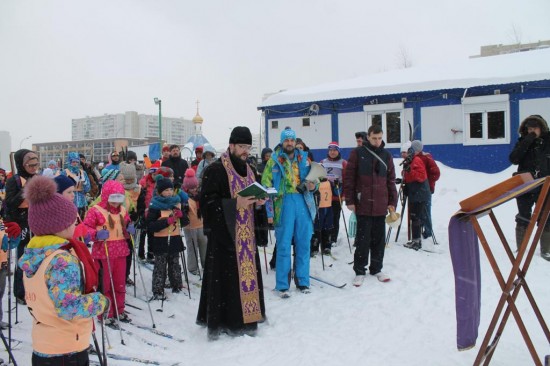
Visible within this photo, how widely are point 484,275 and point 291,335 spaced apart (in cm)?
311

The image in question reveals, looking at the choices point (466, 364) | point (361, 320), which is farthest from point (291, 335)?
point (466, 364)

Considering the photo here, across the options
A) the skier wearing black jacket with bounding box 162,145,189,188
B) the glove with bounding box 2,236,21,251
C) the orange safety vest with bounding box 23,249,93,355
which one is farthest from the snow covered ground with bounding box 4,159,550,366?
the skier wearing black jacket with bounding box 162,145,189,188

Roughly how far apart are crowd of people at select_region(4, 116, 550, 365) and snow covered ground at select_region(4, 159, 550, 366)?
0.23 meters

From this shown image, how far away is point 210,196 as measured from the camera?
4363mm

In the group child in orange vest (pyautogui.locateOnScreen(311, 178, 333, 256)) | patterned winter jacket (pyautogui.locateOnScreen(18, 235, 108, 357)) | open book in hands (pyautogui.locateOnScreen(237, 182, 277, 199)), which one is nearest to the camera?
patterned winter jacket (pyautogui.locateOnScreen(18, 235, 108, 357))

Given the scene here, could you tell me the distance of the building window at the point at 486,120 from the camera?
51.6 ft

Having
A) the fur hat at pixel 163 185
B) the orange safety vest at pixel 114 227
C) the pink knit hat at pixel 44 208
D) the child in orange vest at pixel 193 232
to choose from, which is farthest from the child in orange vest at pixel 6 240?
the child in orange vest at pixel 193 232

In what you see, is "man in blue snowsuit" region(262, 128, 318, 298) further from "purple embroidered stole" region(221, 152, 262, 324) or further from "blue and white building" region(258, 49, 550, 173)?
"blue and white building" region(258, 49, 550, 173)

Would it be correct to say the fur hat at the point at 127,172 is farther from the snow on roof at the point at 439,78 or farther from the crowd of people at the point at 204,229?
the snow on roof at the point at 439,78

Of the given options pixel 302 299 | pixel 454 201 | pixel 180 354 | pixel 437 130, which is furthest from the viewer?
pixel 437 130

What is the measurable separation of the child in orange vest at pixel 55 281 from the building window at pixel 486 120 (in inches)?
651

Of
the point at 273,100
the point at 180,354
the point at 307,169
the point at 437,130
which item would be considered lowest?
the point at 180,354

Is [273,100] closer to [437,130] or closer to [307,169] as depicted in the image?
[437,130]

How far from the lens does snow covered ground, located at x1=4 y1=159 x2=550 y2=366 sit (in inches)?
148
